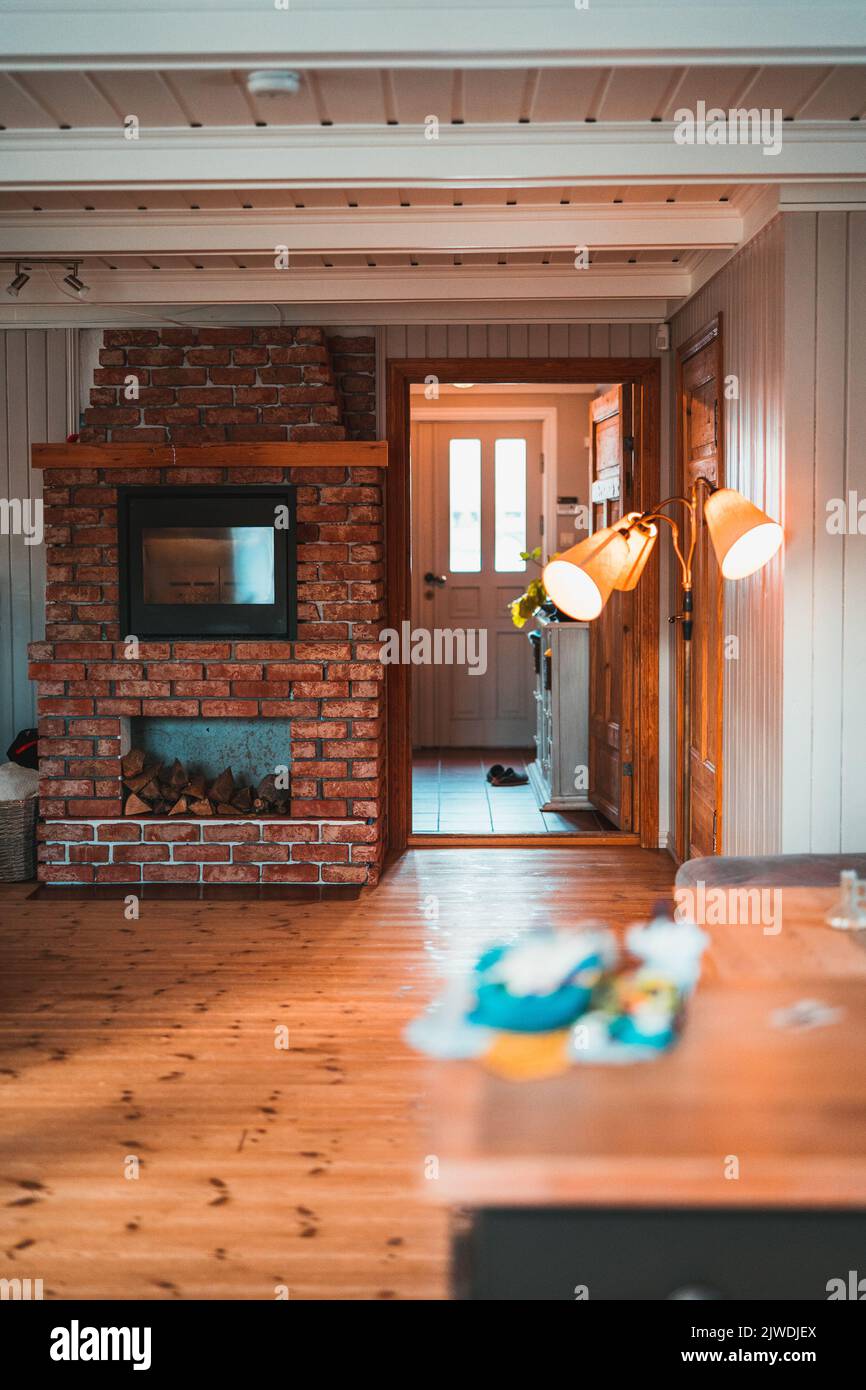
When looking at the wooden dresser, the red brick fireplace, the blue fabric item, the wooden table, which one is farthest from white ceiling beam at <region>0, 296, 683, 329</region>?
the wooden table

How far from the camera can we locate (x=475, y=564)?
875 centimetres

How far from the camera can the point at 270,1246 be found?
8.27ft

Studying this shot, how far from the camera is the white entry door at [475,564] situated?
28.4 feet

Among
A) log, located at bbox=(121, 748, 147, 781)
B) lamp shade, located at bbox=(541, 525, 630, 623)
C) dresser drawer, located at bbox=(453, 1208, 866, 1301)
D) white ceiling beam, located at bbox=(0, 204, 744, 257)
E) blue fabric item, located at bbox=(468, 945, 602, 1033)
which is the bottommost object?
dresser drawer, located at bbox=(453, 1208, 866, 1301)

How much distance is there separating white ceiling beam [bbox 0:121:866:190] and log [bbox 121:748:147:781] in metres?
2.62

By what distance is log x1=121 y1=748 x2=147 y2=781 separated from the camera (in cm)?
554

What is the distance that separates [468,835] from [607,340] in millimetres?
2332

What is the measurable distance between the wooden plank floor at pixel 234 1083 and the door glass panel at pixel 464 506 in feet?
11.9

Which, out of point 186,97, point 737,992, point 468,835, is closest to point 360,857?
point 468,835

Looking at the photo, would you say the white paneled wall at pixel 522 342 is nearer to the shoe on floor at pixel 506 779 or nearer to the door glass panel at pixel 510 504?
the shoe on floor at pixel 506 779

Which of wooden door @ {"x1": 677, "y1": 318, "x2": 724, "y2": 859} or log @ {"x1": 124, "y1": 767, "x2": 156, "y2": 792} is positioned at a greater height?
wooden door @ {"x1": 677, "y1": 318, "x2": 724, "y2": 859}

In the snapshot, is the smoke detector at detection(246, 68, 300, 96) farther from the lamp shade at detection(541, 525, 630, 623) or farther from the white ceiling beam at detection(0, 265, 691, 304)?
the white ceiling beam at detection(0, 265, 691, 304)

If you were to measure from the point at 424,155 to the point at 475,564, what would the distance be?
5315mm
